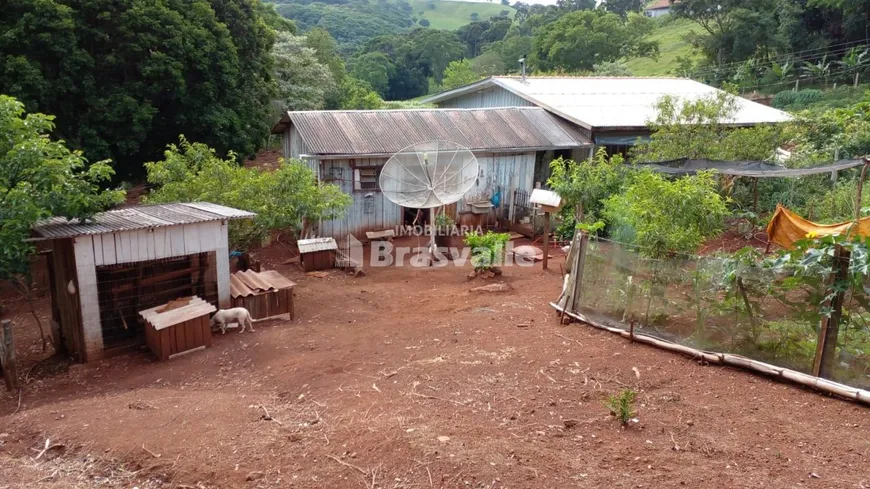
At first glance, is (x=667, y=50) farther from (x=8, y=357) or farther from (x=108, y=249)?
(x=8, y=357)

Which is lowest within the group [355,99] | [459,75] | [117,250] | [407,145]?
[117,250]

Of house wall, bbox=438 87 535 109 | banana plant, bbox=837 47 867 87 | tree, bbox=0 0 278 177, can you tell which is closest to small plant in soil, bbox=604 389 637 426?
tree, bbox=0 0 278 177

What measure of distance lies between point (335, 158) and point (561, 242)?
6.38 metres

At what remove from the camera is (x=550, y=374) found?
7.59 meters

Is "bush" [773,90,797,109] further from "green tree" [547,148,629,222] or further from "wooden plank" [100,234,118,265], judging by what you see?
"wooden plank" [100,234,118,265]

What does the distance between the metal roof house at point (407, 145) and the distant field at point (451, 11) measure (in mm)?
111372

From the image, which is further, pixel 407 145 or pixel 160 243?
pixel 407 145

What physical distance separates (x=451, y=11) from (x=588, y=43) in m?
97.4

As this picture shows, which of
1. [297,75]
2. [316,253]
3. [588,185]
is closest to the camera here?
[588,185]

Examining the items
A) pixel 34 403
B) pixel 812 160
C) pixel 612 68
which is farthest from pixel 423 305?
pixel 612 68

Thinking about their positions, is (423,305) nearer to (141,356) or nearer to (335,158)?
(141,356)

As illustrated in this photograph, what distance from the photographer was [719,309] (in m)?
7.79


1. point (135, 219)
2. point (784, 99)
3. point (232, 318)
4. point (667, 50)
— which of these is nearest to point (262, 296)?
point (232, 318)

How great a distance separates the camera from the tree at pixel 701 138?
53.0ft
